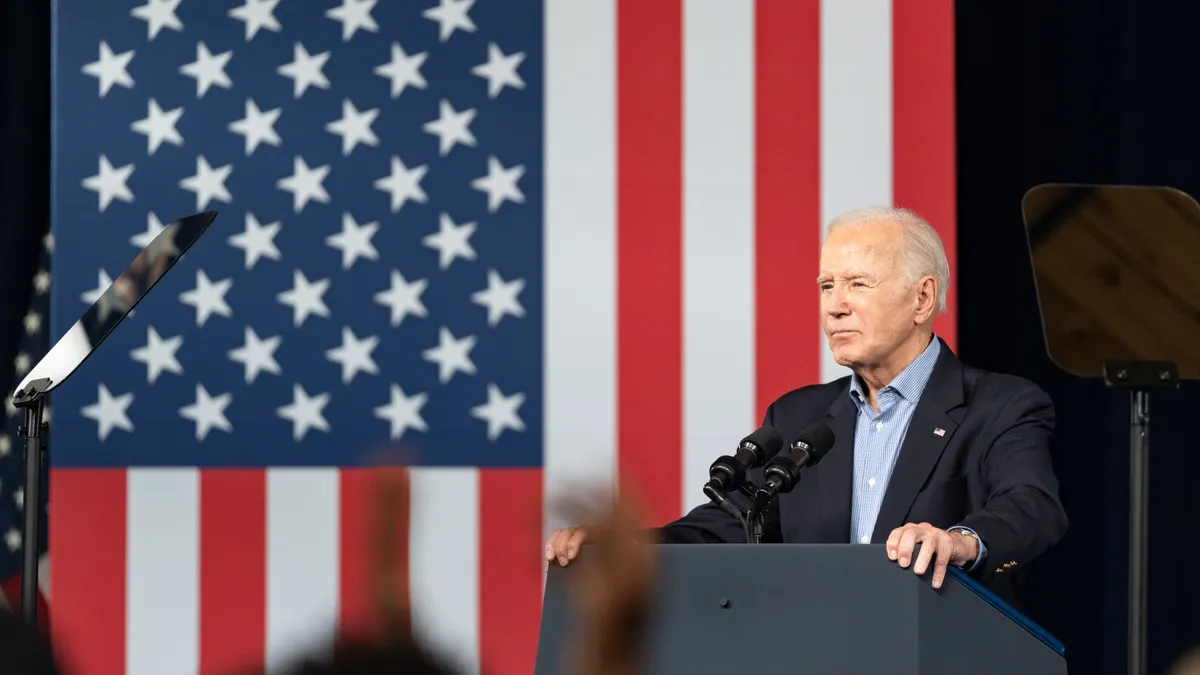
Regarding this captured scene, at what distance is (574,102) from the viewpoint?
3.29 m

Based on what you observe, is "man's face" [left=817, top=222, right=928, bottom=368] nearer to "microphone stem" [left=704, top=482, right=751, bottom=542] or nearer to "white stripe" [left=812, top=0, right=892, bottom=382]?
"microphone stem" [left=704, top=482, right=751, bottom=542]

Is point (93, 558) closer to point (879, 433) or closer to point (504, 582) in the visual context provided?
point (504, 582)

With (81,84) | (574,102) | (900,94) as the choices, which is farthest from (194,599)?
(900,94)

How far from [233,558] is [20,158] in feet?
4.47

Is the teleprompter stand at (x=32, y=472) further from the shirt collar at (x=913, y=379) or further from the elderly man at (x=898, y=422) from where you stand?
the shirt collar at (x=913, y=379)

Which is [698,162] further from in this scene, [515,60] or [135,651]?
[135,651]

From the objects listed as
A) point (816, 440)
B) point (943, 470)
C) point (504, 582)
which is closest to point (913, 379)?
point (943, 470)

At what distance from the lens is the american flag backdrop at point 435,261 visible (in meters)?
3.25

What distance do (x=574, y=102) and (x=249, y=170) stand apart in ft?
2.57

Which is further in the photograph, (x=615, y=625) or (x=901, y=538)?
(x=901, y=538)

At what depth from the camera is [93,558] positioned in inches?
128

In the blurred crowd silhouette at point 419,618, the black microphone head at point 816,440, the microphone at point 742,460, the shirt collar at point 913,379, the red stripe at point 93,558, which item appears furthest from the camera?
the red stripe at point 93,558

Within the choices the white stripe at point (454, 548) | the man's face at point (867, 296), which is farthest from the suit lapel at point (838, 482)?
the white stripe at point (454, 548)

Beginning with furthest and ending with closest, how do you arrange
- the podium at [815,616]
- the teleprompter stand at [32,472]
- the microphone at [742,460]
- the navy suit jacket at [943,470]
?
1. the navy suit jacket at [943,470]
2. the teleprompter stand at [32,472]
3. the microphone at [742,460]
4. the podium at [815,616]
